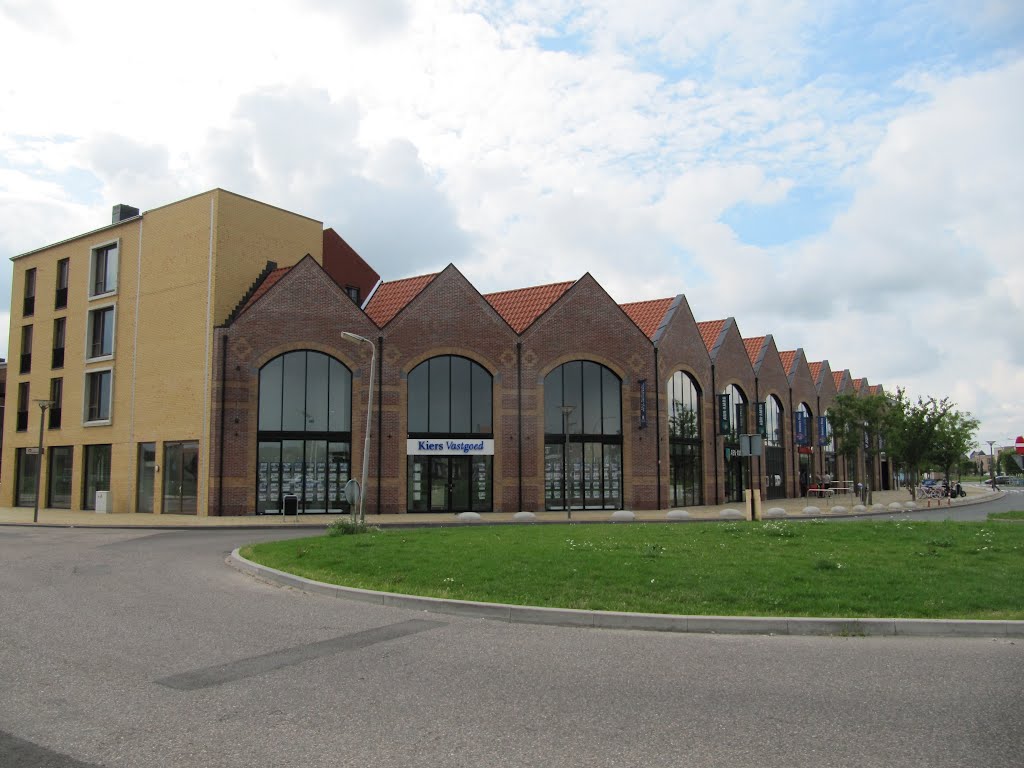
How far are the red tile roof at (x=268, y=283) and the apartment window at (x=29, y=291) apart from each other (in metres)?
16.2

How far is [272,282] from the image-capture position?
112 ft

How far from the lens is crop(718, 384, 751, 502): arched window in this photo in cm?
4228

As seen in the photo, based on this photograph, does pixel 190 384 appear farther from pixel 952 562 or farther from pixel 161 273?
pixel 952 562

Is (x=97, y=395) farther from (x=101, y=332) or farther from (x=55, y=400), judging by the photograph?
(x=55, y=400)

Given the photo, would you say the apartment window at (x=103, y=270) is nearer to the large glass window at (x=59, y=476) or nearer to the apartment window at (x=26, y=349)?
the apartment window at (x=26, y=349)

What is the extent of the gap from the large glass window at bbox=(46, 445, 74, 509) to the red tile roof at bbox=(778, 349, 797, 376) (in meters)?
42.0

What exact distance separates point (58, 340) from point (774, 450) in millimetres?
40454

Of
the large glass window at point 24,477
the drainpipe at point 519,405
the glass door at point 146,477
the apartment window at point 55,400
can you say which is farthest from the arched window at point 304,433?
the large glass window at point 24,477

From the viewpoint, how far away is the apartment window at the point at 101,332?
37469 millimetres

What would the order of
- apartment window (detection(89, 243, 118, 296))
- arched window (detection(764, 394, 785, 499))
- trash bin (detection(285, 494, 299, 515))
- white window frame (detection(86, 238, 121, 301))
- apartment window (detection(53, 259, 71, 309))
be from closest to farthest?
1. trash bin (detection(285, 494, 299, 515))
2. white window frame (detection(86, 238, 121, 301))
3. apartment window (detection(89, 243, 118, 296))
4. apartment window (detection(53, 259, 71, 309))
5. arched window (detection(764, 394, 785, 499))

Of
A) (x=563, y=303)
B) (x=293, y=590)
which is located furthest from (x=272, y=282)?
(x=293, y=590)

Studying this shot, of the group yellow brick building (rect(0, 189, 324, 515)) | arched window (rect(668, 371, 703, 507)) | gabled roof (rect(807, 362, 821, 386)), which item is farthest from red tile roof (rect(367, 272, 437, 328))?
gabled roof (rect(807, 362, 821, 386))

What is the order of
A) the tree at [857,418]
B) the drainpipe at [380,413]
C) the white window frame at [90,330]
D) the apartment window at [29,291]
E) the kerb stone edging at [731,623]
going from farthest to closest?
the tree at [857,418] → the apartment window at [29,291] → the white window frame at [90,330] → the drainpipe at [380,413] → the kerb stone edging at [731,623]

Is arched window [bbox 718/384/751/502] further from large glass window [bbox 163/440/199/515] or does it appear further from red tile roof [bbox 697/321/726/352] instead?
large glass window [bbox 163/440/199/515]
